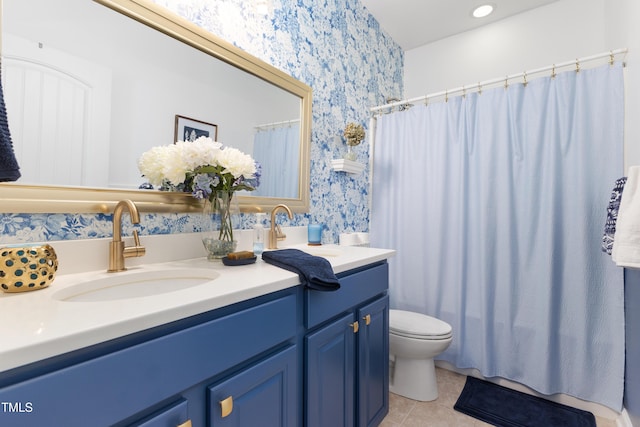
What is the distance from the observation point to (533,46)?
2.20 m

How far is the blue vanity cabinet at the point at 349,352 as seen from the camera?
1.03 meters

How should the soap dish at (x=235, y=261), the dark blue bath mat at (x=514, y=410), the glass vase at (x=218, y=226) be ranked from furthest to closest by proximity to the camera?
the dark blue bath mat at (x=514, y=410) < the glass vase at (x=218, y=226) < the soap dish at (x=235, y=261)

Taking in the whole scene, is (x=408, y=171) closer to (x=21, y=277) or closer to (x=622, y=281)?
(x=622, y=281)

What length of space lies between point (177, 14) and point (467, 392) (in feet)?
7.94

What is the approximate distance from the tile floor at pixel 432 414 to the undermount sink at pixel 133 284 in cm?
125

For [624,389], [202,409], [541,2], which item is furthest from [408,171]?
[202,409]

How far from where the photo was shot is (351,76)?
2.17m

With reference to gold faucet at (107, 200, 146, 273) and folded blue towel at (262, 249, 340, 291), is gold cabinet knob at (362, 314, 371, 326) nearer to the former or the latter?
folded blue towel at (262, 249, 340, 291)

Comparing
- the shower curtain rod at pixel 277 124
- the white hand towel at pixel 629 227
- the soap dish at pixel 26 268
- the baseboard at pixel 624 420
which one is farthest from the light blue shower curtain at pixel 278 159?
the baseboard at pixel 624 420

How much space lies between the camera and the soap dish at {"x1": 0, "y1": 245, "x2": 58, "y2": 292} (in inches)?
27.3

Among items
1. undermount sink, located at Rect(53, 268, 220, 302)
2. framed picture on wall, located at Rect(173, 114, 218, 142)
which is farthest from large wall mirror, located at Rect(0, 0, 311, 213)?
undermount sink, located at Rect(53, 268, 220, 302)

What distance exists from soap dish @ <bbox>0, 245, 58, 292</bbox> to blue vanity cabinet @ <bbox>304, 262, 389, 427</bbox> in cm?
68

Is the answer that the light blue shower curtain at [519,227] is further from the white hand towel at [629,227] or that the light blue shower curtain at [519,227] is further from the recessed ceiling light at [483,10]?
the recessed ceiling light at [483,10]

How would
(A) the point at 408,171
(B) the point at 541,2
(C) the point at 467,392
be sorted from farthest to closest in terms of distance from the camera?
1. (A) the point at 408,171
2. (B) the point at 541,2
3. (C) the point at 467,392
